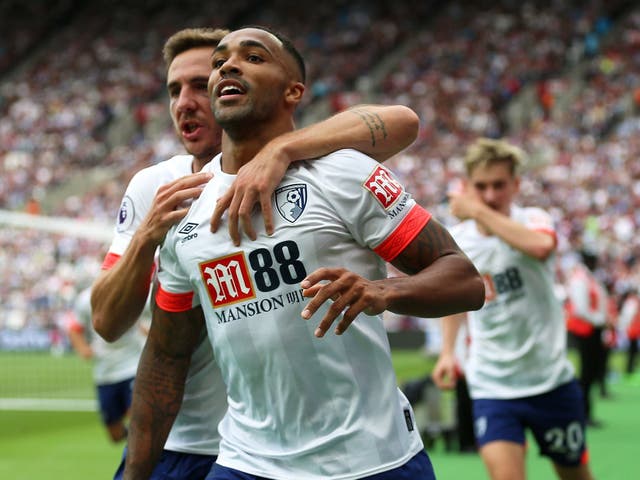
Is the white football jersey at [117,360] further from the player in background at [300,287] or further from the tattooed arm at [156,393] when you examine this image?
the player in background at [300,287]

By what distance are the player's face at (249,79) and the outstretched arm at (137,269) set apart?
1.09ft

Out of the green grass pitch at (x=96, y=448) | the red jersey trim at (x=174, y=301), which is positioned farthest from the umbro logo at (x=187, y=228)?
the green grass pitch at (x=96, y=448)

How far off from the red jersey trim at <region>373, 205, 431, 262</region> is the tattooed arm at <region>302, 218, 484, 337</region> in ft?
0.05

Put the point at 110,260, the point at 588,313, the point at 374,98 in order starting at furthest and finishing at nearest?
1. the point at 374,98
2. the point at 588,313
3. the point at 110,260

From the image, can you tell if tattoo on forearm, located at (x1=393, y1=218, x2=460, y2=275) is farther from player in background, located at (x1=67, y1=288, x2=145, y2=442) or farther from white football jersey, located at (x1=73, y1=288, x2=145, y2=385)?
white football jersey, located at (x1=73, y1=288, x2=145, y2=385)

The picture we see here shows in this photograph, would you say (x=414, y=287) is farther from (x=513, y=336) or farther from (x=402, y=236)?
(x=513, y=336)

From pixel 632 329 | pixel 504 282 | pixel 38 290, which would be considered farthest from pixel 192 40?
Answer: pixel 38 290

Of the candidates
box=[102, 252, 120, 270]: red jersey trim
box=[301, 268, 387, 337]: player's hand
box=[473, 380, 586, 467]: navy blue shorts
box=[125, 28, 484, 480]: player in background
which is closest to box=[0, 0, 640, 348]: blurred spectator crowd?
box=[473, 380, 586, 467]: navy blue shorts

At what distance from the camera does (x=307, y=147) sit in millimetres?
3285

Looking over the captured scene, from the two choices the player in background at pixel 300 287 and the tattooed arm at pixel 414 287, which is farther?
the player in background at pixel 300 287

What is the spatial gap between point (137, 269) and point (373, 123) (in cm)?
99

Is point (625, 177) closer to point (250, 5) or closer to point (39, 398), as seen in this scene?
point (39, 398)

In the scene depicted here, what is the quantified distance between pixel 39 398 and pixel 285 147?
600 inches

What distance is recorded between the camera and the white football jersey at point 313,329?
3146 millimetres
